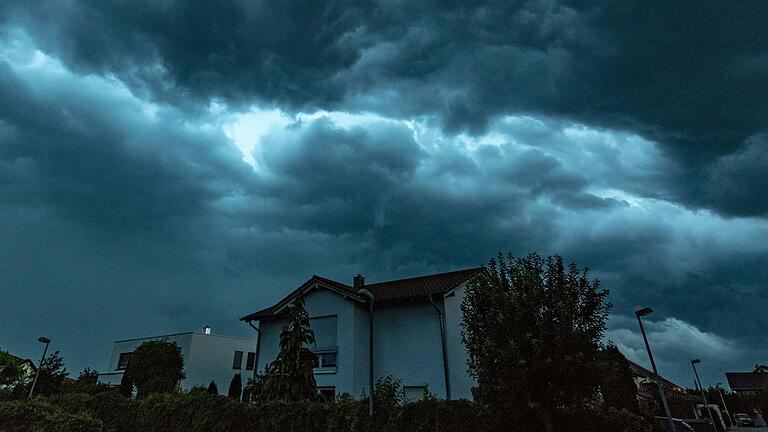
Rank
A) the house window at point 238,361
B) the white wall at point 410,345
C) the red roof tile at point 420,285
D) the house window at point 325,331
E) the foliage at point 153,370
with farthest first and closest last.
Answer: the house window at point 238,361
the foliage at point 153,370
the house window at point 325,331
the red roof tile at point 420,285
the white wall at point 410,345

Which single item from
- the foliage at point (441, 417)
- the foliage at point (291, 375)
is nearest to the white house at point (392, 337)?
the foliage at point (291, 375)

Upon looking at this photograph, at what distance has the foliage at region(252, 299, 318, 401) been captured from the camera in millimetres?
16328

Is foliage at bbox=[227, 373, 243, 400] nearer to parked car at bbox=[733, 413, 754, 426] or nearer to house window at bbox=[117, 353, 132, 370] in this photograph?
house window at bbox=[117, 353, 132, 370]

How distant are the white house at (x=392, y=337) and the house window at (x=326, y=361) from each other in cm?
5

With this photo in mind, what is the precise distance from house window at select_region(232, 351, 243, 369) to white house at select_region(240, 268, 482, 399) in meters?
18.2

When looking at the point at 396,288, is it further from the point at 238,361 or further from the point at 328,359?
the point at 238,361

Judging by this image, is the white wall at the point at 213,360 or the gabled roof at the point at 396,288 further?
the white wall at the point at 213,360

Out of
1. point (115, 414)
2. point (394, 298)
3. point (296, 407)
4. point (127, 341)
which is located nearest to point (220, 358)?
point (127, 341)

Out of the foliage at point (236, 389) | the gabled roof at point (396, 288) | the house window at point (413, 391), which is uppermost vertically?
the gabled roof at point (396, 288)

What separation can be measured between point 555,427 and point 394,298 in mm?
11013

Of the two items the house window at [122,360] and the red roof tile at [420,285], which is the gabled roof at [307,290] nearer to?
the red roof tile at [420,285]

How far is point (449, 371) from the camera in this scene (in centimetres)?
2064

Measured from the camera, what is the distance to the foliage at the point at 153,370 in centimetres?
2606

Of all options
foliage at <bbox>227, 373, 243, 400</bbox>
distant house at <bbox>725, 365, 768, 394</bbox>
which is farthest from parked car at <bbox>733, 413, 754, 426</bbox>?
foliage at <bbox>227, 373, 243, 400</bbox>
